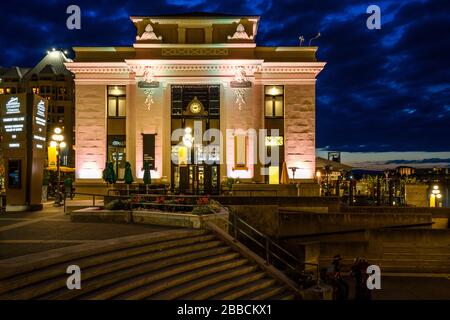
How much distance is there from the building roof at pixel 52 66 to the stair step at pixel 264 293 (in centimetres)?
8883

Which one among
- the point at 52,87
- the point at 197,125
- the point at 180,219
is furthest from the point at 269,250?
the point at 52,87

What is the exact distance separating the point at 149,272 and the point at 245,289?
2276 mm

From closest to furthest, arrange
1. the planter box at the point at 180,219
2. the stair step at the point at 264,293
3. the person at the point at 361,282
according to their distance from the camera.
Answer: the stair step at the point at 264,293, the person at the point at 361,282, the planter box at the point at 180,219

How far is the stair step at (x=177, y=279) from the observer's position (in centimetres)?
847

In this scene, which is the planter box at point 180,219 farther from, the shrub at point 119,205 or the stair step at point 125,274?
the stair step at point 125,274

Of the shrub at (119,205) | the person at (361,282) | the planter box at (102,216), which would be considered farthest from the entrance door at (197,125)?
the person at (361,282)

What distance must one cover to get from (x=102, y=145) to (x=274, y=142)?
12.6 meters

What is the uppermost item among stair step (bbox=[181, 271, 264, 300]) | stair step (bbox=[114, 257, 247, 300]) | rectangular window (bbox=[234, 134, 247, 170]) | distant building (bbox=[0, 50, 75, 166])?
distant building (bbox=[0, 50, 75, 166])

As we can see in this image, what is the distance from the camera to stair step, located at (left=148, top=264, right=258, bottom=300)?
8781 mm

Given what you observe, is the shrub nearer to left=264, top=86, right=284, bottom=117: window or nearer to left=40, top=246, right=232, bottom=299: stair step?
left=40, top=246, right=232, bottom=299: stair step

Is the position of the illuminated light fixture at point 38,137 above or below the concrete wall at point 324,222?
above

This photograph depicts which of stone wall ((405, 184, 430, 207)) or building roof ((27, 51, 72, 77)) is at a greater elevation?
building roof ((27, 51, 72, 77))

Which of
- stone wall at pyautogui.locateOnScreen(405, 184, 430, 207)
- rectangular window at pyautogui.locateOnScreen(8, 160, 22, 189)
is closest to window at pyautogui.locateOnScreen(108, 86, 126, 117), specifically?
rectangular window at pyautogui.locateOnScreen(8, 160, 22, 189)
